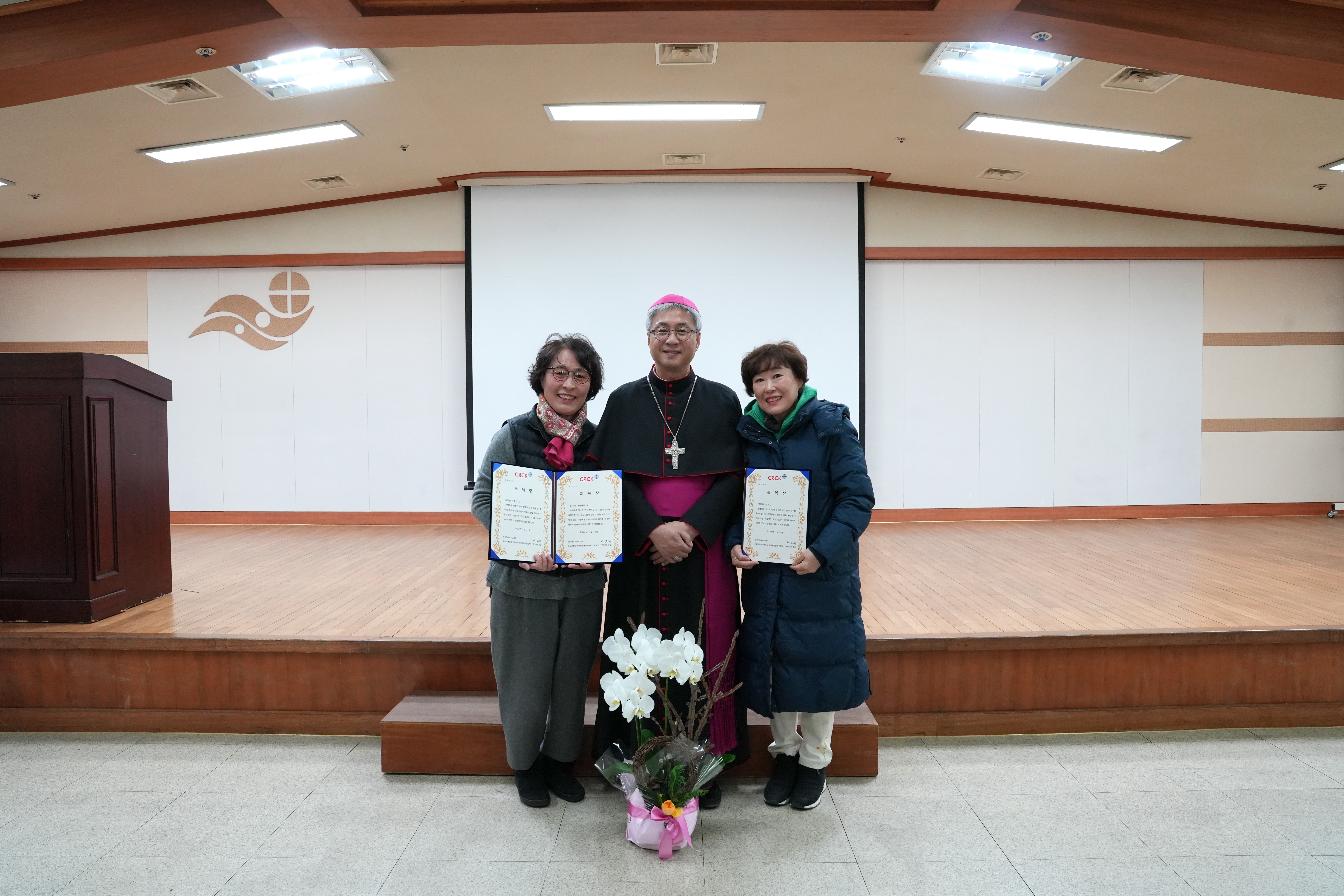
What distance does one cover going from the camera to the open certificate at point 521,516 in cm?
223

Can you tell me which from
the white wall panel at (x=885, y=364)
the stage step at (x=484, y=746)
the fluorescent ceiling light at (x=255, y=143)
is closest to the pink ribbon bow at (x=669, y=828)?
the stage step at (x=484, y=746)

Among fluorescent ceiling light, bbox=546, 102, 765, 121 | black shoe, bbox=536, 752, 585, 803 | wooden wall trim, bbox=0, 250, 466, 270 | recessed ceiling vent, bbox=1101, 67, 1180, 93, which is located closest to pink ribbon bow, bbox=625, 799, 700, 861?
black shoe, bbox=536, 752, 585, 803

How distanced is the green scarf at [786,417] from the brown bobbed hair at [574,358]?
47cm

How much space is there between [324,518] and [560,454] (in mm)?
5089

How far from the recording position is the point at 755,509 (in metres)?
2.24

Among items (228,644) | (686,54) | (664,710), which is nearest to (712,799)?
(664,710)

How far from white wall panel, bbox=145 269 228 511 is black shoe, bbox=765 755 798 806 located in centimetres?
592

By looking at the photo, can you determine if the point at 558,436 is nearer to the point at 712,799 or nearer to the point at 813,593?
the point at 813,593

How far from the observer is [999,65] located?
4.16 m

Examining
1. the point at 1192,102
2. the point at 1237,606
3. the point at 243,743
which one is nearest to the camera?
the point at 243,743

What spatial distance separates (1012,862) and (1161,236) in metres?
6.16

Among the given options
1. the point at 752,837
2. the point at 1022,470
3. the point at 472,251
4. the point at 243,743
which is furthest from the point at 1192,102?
the point at 243,743

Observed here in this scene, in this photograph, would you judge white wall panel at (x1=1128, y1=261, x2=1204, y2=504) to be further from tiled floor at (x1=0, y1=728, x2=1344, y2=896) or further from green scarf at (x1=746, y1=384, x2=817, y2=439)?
green scarf at (x1=746, y1=384, x2=817, y2=439)

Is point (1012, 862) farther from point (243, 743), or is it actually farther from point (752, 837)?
point (243, 743)
